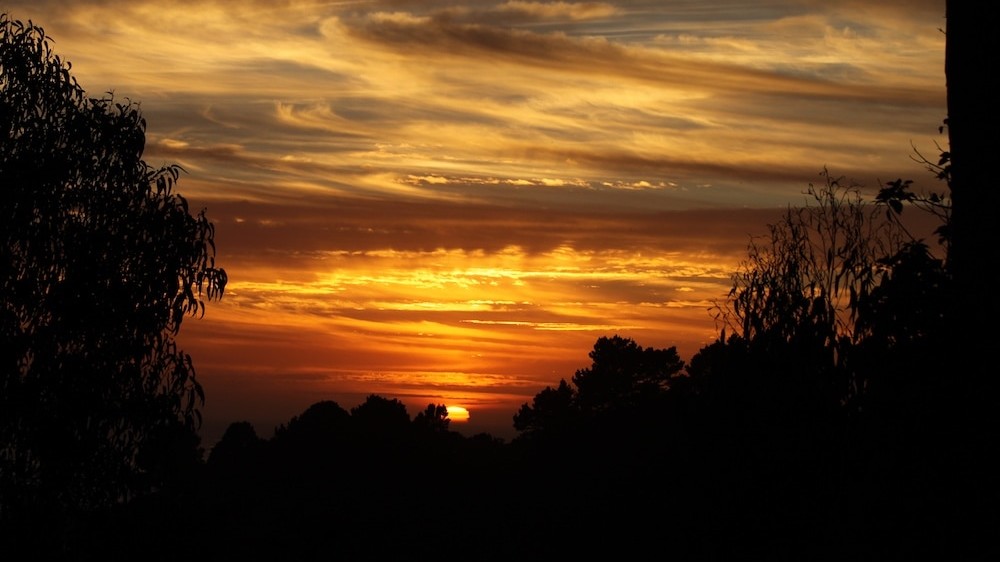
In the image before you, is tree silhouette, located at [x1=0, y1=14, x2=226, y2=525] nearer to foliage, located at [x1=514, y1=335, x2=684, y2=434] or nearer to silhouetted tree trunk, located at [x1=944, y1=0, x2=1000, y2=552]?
silhouetted tree trunk, located at [x1=944, y1=0, x2=1000, y2=552]

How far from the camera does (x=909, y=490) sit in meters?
9.10

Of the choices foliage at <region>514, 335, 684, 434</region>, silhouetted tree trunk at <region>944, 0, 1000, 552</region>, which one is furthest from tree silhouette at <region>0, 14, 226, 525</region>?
foliage at <region>514, 335, 684, 434</region>

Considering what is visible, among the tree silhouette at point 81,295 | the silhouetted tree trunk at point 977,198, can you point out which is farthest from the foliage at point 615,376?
the silhouetted tree trunk at point 977,198

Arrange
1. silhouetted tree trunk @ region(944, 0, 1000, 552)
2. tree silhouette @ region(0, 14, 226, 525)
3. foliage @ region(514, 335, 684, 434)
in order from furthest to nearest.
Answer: foliage @ region(514, 335, 684, 434), tree silhouette @ region(0, 14, 226, 525), silhouetted tree trunk @ region(944, 0, 1000, 552)

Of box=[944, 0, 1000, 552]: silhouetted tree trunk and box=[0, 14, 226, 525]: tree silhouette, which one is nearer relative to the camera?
box=[944, 0, 1000, 552]: silhouetted tree trunk

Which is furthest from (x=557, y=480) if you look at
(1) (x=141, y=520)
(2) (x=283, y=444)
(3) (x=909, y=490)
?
(3) (x=909, y=490)

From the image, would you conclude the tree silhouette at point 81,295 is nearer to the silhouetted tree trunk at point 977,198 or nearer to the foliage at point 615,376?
the silhouetted tree trunk at point 977,198

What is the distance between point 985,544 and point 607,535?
24.2 meters

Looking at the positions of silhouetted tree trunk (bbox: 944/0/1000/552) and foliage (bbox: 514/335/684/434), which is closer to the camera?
silhouetted tree trunk (bbox: 944/0/1000/552)

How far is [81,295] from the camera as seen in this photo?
54.2 ft

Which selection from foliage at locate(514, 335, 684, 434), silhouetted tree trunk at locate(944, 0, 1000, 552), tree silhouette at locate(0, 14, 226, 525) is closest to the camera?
silhouetted tree trunk at locate(944, 0, 1000, 552)

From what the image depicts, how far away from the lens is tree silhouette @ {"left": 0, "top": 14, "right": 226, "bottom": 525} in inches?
634

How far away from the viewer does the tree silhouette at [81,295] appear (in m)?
16.1

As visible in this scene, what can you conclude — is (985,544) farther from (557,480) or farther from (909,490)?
(557,480)
